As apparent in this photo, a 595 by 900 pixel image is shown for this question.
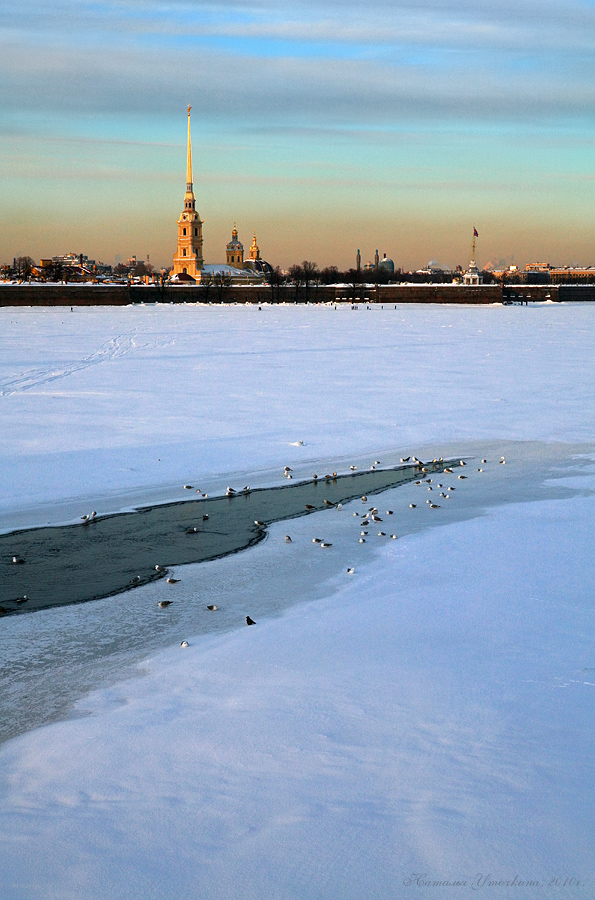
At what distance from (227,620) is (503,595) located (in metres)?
1.88

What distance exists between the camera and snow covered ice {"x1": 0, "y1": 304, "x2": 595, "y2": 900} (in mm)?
3254

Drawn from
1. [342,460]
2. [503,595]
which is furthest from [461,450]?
[503,595]

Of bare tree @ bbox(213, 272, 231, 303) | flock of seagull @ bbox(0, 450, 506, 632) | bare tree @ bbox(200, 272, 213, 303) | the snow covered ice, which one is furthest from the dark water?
bare tree @ bbox(213, 272, 231, 303)

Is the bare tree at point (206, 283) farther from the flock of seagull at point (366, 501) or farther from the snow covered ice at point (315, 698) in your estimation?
the snow covered ice at point (315, 698)

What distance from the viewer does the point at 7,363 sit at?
69.3 ft

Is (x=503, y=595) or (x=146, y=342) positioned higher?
(x=146, y=342)

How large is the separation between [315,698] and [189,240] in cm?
14049

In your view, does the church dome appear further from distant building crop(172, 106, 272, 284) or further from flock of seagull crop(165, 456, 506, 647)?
flock of seagull crop(165, 456, 506, 647)

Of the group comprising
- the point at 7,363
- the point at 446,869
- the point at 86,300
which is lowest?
the point at 446,869

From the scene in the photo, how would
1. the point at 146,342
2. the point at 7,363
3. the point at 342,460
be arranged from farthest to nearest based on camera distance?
1. the point at 146,342
2. the point at 7,363
3. the point at 342,460

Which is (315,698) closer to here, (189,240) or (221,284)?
(221,284)

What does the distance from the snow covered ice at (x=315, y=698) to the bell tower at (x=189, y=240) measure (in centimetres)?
13192

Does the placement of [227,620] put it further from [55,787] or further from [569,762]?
[569,762]

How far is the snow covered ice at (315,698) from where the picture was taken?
10.7 ft
